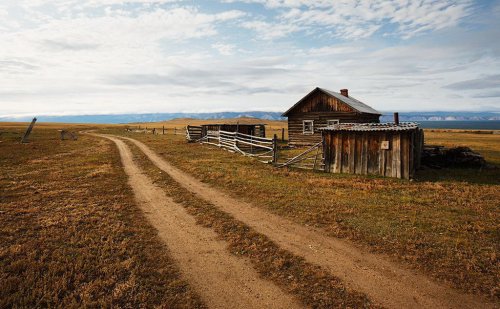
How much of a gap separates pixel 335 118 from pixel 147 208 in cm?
2220

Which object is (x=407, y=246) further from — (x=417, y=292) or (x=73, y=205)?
(x=73, y=205)

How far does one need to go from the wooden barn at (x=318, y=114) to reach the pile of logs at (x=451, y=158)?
28.4 ft

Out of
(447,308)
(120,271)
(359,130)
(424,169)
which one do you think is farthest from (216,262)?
(424,169)

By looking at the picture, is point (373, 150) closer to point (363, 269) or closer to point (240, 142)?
point (363, 269)

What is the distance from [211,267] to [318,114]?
25138 millimetres

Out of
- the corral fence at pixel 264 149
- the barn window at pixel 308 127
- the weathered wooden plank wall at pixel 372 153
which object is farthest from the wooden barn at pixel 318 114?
the weathered wooden plank wall at pixel 372 153

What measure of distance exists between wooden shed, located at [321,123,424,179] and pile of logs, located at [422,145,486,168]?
57.6 inches

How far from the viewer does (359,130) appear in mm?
15508

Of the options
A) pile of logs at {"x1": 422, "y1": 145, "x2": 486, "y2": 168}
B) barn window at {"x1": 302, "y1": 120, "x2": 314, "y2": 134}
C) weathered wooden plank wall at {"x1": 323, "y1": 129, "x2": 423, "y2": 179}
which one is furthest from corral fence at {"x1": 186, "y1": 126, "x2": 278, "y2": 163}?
pile of logs at {"x1": 422, "y1": 145, "x2": 486, "y2": 168}

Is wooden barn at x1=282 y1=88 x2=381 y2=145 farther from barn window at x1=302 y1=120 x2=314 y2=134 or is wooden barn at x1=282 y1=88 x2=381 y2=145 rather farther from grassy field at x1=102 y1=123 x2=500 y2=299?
grassy field at x1=102 y1=123 x2=500 y2=299

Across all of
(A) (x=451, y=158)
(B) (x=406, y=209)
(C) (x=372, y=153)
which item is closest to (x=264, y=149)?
(C) (x=372, y=153)

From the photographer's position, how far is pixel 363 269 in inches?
239

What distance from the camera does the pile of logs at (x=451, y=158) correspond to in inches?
689

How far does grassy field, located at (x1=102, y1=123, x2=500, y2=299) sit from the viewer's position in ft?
20.9
